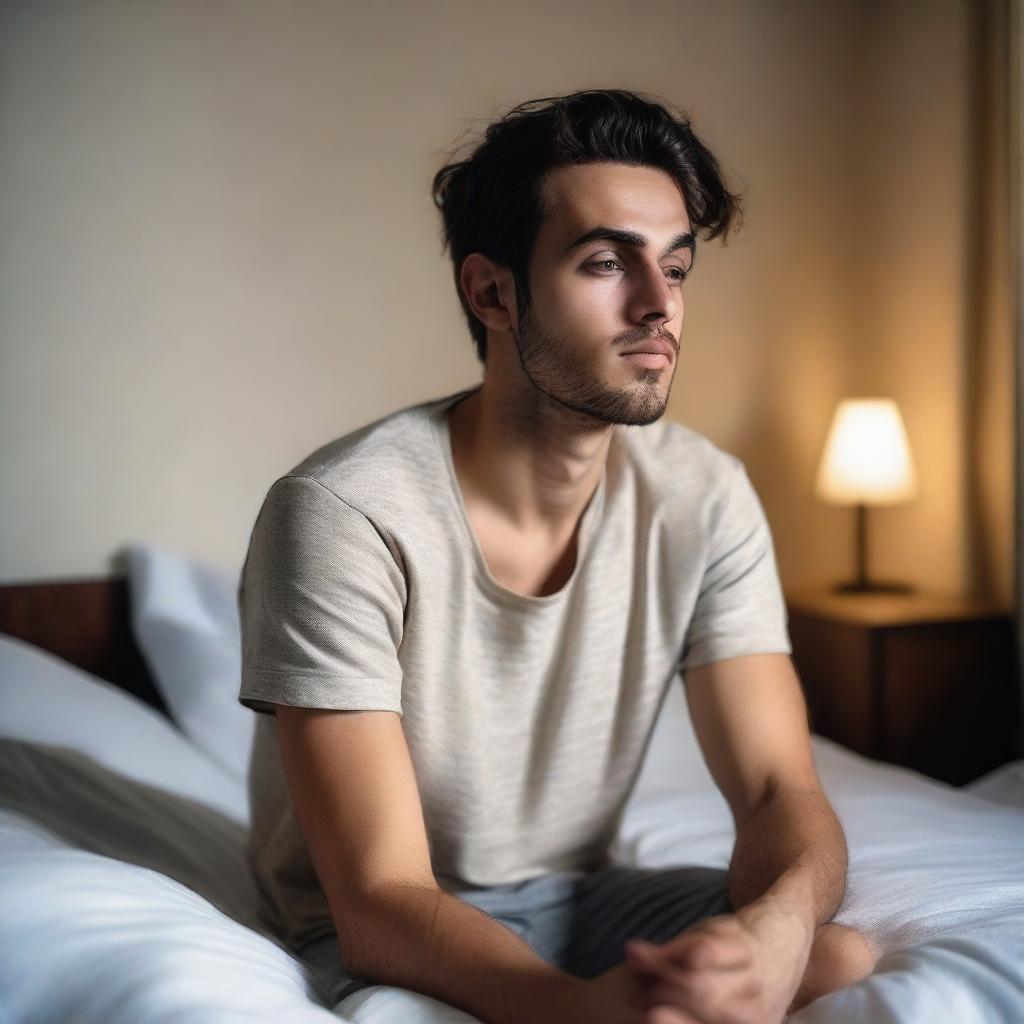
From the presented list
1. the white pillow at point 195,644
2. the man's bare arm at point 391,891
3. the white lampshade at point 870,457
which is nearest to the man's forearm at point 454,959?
the man's bare arm at point 391,891

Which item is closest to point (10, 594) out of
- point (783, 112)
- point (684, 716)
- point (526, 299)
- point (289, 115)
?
point (289, 115)

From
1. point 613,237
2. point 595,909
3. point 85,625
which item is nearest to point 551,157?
point 613,237

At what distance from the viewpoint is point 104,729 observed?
1.78 m

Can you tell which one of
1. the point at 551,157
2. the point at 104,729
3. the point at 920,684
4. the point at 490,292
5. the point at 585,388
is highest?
the point at 551,157

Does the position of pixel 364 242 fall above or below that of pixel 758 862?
above

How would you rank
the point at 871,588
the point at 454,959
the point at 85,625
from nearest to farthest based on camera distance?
1. the point at 454,959
2. the point at 85,625
3. the point at 871,588

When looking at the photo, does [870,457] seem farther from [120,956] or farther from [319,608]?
[120,956]

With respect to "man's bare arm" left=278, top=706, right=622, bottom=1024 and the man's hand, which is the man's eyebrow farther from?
the man's hand

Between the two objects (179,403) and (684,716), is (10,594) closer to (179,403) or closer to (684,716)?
(179,403)

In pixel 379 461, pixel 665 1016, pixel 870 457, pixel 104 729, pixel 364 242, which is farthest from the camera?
pixel 870 457

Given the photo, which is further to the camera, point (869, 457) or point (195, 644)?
point (869, 457)

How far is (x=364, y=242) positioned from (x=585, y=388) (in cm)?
139

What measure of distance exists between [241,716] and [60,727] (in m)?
0.37

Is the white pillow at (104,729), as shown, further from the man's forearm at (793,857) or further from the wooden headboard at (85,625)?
the man's forearm at (793,857)
